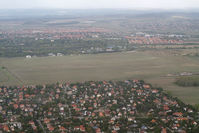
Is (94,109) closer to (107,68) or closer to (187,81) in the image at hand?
(187,81)

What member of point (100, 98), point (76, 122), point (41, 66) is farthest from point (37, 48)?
point (76, 122)

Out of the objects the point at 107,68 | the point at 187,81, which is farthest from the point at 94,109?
the point at 107,68

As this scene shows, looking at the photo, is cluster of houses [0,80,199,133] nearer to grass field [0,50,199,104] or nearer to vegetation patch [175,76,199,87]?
grass field [0,50,199,104]

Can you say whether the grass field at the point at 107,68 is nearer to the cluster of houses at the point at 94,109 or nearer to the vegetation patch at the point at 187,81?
the vegetation patch at the point at 187,81

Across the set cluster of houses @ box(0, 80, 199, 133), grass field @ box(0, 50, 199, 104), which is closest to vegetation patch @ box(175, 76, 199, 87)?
grass field @ box(0, 50, 199, 104)

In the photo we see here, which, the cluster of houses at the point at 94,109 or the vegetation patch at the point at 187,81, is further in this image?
the vegetation patch at the point at 187,81

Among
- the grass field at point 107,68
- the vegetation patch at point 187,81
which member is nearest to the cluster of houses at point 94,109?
the grass field at point 107,68
